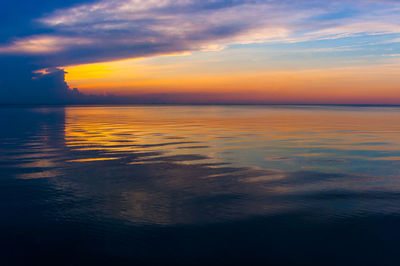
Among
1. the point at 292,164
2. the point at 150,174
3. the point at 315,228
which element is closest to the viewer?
the point at 315,228

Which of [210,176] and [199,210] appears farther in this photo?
[210,176]

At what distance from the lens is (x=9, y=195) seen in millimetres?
11203

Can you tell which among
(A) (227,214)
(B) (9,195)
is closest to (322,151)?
(A) (227,214)

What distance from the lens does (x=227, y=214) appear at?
940 centimetres

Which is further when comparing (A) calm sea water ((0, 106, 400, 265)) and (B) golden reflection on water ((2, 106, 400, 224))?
(B) golden reflection on water ((2, 106, 400, 224))

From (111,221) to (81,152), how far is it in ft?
41.2

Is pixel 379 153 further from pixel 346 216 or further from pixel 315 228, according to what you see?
pixel 315 228

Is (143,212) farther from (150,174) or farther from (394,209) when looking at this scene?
(394,209)

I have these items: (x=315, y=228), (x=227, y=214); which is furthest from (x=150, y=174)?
(x=315, y=228)

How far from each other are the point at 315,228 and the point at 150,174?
7.70 meters

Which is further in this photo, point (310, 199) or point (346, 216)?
point (310, 199)

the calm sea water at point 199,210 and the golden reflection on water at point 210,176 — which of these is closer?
the calm sea water at point 199,210

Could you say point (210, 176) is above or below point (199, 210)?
above

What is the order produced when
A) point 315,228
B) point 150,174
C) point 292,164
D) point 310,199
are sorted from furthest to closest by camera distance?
point 292,164
point 150,174
point 310,199
point 315,228
